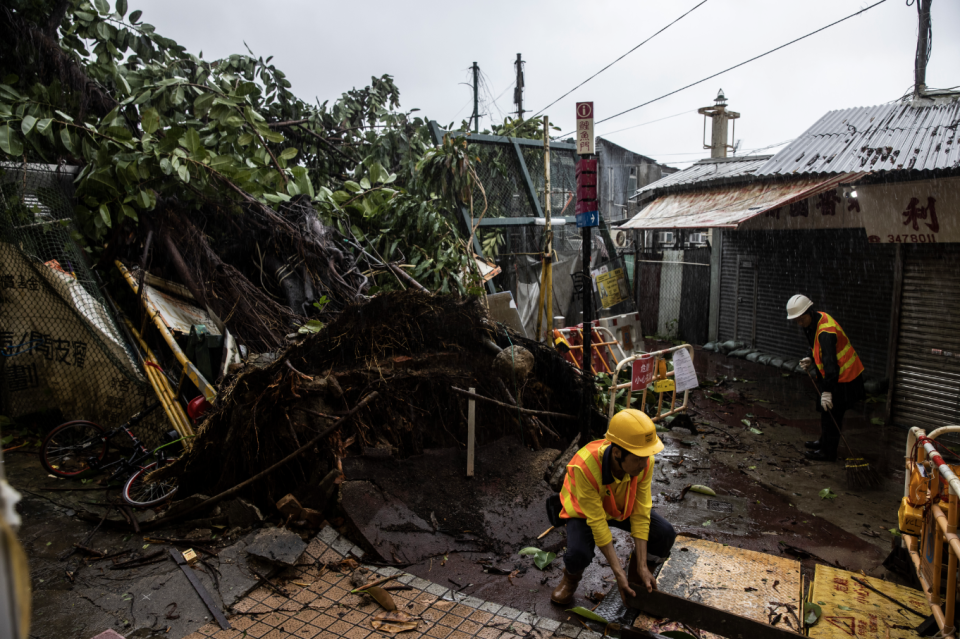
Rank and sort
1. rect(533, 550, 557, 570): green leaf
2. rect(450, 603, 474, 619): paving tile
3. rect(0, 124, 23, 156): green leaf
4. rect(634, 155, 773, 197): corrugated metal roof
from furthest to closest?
rect(634, 155, 773, 197): corrugated metal roof
rect(0, 124, 23, 156): green leaf
rect(533, 550, 557, 570): green leaf
rect(450, 603, 474, 619): paving tile

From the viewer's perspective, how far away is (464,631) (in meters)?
3.68

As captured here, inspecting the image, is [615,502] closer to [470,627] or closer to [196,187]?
[470,627]

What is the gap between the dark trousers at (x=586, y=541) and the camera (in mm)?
3842

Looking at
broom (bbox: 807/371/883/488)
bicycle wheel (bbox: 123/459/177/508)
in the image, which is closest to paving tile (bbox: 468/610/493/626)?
bicycle wheel (bbox: 123/459/177/508)

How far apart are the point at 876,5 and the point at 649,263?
770 cm

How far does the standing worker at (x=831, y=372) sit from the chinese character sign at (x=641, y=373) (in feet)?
5.70

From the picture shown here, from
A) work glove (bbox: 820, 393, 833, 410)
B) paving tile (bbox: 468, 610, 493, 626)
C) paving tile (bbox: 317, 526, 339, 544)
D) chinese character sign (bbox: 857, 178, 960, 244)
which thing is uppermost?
chinese character sign (bbox: 857, 178, 960, 244)

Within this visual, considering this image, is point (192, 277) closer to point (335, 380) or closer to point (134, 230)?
point (134, 230)

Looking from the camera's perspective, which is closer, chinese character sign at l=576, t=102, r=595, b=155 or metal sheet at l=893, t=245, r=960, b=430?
chinese character sign at l=576, t=102, r=595, b=155

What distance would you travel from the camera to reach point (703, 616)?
340cm

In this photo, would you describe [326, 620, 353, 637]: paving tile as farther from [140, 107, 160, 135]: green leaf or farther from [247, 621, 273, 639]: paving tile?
[140, 107, 160, 135]: green leaf

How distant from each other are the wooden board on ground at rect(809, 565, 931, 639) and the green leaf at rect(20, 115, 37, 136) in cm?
844

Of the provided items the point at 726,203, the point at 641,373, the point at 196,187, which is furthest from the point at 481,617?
the point at 726,203

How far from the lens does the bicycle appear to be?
544cm
